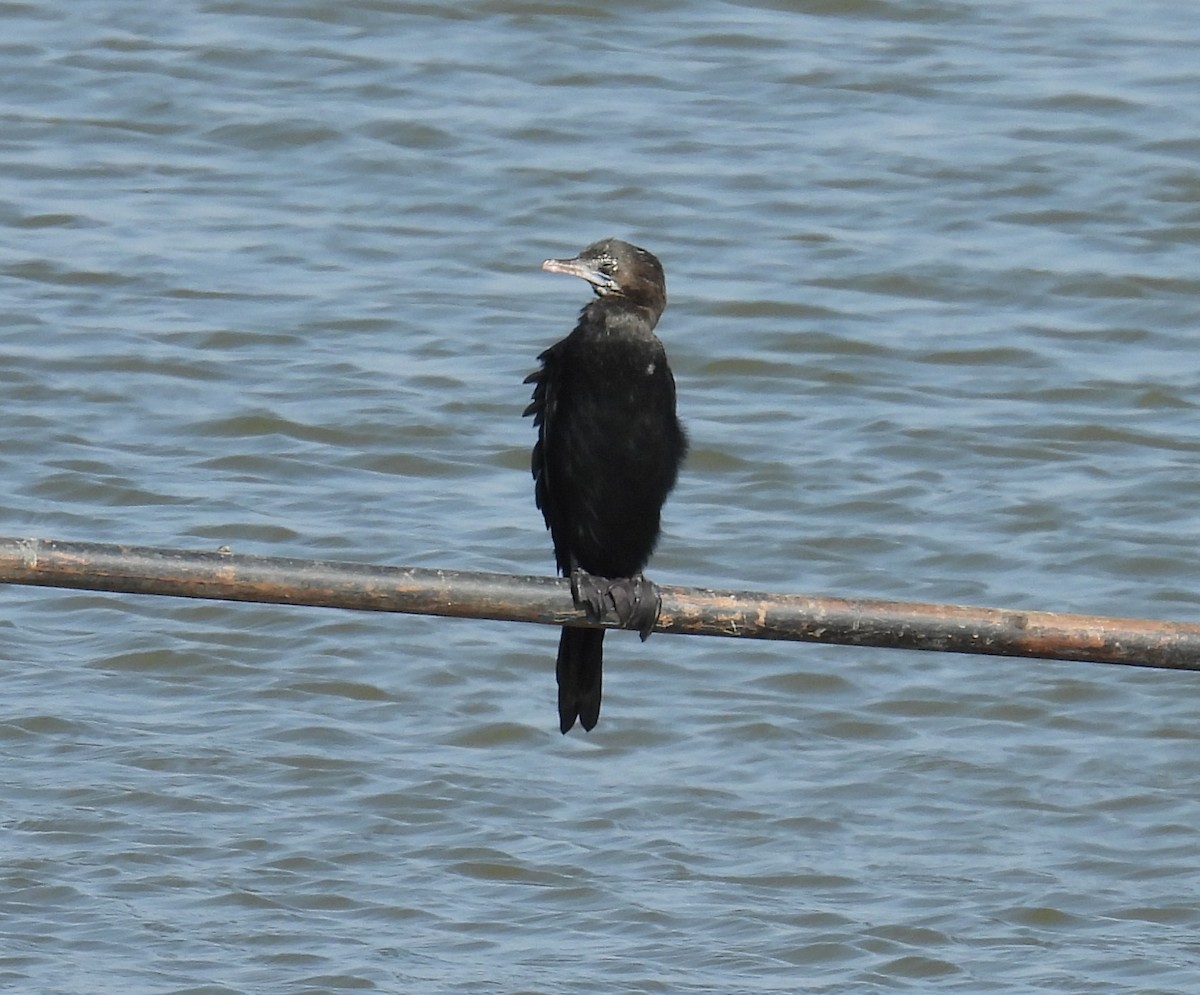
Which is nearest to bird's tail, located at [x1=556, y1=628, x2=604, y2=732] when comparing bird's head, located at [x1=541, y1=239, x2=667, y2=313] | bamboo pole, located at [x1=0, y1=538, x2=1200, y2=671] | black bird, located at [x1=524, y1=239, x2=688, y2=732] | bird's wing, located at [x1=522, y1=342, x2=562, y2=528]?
black bird, located at [x1=524, y1=239, x2=688, y2=732]

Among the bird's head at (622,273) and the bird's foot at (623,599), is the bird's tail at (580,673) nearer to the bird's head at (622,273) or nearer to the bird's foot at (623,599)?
the bird's foot at (623,599)

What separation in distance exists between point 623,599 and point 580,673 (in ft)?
1.50

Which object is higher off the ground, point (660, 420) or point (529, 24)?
point (529, 24)

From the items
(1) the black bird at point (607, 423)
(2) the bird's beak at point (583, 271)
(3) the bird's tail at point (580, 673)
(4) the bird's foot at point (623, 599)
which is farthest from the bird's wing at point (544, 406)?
(4) the bird's foot at point (623, 599)

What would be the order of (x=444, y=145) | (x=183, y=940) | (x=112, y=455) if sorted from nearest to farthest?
1. (x=183, y=940)
2. (x=112, y=455)
3. (x=444, y=145)

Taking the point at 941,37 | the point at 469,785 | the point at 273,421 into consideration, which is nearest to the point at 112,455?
the point at 273,421

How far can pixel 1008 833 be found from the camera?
5.66 m

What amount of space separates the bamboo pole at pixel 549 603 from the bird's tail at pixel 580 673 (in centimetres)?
77

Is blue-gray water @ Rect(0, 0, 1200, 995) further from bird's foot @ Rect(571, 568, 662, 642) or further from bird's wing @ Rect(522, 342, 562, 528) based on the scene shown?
bird's foot @ Rect(571, 568, 662, 642)

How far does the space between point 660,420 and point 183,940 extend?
63.9 inches

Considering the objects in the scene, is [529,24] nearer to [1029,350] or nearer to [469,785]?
[1029,350]

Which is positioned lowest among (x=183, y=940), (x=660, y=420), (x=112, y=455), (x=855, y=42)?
(x=183, y=940)

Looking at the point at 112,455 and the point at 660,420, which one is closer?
the point at 660,420

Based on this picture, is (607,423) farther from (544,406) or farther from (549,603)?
(549,603)
